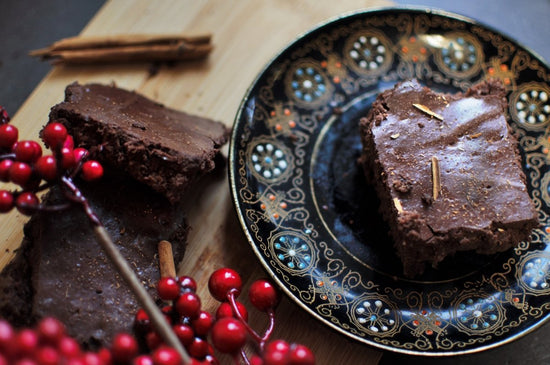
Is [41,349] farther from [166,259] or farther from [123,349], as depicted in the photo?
[166,259]

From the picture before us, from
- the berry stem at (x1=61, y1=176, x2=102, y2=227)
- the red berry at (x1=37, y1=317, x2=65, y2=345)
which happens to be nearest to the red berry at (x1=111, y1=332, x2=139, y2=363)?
the red berry at (x1=37, y1=317, x2=65, y2=345)

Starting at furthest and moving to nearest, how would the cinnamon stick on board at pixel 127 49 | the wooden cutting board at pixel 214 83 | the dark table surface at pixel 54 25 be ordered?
the dark table surface at pixel 54 25, the cinnamon stick on board at pixel 127 49, the wooden cutting board at pixel 214 83

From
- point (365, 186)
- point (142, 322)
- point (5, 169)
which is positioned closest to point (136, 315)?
point (142, 322)

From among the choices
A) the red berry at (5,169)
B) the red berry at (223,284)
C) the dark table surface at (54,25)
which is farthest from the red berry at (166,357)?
the dark table surface at (54,25)

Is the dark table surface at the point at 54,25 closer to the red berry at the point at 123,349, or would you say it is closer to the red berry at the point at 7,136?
the red berry at the point at 7,136

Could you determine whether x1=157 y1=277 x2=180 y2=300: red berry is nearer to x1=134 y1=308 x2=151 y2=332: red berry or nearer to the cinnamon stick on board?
x1=134 y1=308 x2=151 y2=332: red berry

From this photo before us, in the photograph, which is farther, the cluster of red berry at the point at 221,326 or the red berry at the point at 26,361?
the cluster of red berry at the point at 221,326

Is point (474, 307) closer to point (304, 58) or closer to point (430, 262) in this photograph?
point (430, 262)
